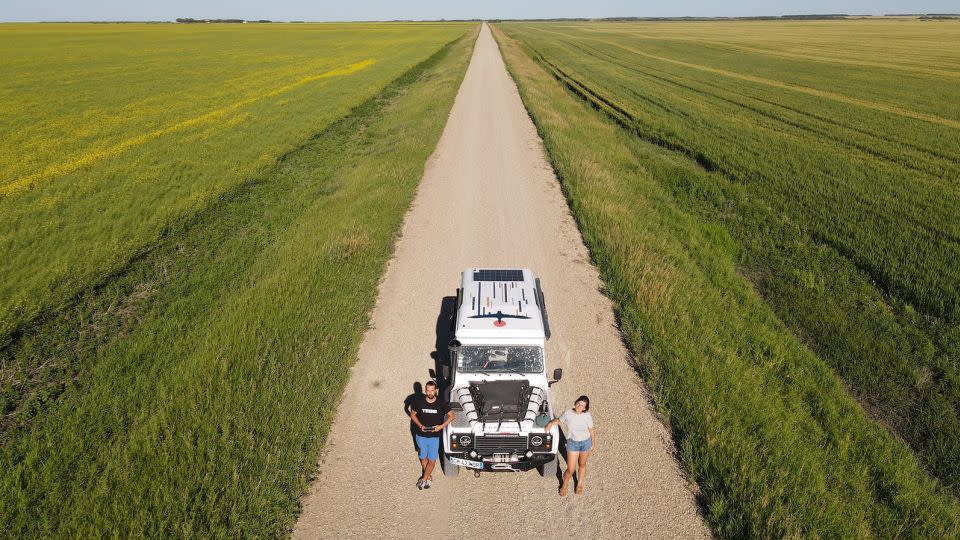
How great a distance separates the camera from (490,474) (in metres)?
7.31

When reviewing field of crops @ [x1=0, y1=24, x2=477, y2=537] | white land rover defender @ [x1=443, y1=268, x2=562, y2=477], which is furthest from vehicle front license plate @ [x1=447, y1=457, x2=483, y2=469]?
field of crops @ [x1=0, y1=24, x2=477, y2=537]

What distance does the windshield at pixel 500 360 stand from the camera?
25.0 feet

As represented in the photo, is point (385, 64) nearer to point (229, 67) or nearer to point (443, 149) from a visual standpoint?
point (229, 67)

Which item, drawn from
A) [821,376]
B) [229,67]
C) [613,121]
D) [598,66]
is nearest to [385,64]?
[229,67]

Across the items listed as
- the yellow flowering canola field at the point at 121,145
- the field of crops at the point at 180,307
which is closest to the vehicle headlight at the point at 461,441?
the field of crops at the point at 180,307

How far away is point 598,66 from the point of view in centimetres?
6153

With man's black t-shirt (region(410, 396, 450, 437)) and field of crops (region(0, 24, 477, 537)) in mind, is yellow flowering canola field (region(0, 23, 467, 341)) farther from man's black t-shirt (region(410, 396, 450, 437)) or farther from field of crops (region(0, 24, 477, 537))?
man's black t-shirt (region(410, 396, 450, 437))

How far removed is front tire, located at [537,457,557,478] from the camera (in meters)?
7.13

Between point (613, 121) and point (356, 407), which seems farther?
point (613, 121)

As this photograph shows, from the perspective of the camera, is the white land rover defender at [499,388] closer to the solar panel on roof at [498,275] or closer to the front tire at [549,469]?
the front tire at [549,469]

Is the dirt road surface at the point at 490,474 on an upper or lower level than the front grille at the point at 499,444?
lower

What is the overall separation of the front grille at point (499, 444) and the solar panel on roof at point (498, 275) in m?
3.27

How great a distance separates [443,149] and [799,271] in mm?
16882

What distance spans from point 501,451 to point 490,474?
1.92 feet
